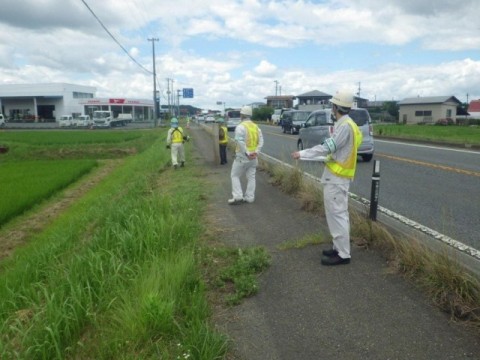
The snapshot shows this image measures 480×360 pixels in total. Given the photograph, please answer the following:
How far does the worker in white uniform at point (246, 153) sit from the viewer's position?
792 centimetres

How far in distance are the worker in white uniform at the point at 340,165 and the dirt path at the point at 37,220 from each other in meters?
6.43

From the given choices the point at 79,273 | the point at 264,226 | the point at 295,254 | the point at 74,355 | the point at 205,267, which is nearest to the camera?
the point at 74,355

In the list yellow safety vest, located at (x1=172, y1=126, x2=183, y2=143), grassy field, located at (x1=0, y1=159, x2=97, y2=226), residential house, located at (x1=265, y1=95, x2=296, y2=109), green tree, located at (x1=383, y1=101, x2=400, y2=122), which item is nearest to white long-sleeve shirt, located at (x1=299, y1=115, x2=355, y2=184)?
grassy field, located at (x1=0, y1=159, x2=97, y2=226)

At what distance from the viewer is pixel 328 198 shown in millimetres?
4617

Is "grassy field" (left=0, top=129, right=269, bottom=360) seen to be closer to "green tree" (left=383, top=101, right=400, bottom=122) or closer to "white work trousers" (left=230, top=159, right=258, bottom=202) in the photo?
"white work trousers" (left=230, top=159, right=258, bottom=202)

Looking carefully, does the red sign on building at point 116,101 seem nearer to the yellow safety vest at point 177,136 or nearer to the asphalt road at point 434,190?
the yellow safety vest at point 177,136

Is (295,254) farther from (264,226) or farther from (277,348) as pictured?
(277,348)

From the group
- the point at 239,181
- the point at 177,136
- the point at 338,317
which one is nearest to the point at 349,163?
the point at 338,317

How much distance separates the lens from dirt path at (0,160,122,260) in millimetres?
8742

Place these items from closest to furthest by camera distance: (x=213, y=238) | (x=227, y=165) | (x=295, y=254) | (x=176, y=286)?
1. (x=176, y=286)
2. (x=295, y=254)
3. (x=213, y=238)
4. (x=227, y=165)

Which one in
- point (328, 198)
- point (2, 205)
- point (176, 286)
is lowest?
point (2, 205)

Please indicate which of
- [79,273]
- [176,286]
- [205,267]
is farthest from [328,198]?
[79,273]

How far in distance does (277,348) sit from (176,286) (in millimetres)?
1121

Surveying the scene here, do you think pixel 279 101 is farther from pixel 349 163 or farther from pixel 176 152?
pixel 349 163
